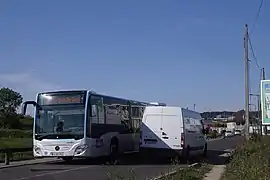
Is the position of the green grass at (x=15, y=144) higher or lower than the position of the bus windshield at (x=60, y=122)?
lower

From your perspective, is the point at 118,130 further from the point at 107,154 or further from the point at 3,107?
the point at 3,107

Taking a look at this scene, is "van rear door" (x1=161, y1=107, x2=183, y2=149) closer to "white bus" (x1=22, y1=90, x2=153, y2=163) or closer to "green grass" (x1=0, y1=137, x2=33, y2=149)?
"white bus" (x1=22, y1=90, x2=153, y2=163)

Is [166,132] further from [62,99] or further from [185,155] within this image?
[62,99]

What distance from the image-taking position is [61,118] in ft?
78.2

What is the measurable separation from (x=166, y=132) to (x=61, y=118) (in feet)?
16.5

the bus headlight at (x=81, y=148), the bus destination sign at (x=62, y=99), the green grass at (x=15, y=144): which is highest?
the bus destination sign at (x=62, y=99)

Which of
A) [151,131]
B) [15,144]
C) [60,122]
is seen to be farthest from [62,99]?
[15,144]

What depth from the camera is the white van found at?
24.4 meters

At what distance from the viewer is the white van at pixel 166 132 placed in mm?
24375

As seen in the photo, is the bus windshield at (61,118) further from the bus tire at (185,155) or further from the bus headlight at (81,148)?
the bus tire at (185,155)

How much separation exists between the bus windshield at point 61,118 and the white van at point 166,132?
11.3 ft

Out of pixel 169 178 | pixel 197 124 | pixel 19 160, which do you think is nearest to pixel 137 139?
pixel 197 124

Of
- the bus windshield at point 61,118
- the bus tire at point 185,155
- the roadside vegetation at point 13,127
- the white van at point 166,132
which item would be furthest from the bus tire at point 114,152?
the roadside vegetation at point 13,127

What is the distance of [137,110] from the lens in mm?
30750
